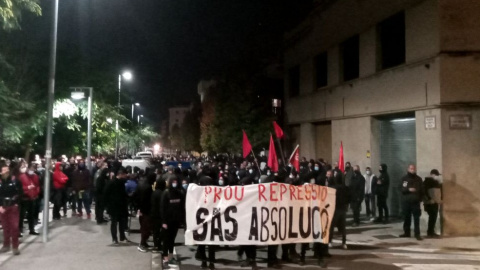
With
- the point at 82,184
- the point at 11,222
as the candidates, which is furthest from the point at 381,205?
the point at 11,222

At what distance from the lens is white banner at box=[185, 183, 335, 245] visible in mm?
9789

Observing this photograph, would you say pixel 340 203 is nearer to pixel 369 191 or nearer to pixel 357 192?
pixel 357 192

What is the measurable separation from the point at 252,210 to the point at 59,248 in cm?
504

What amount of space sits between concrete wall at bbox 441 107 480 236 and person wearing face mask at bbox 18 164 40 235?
1136 centimetres

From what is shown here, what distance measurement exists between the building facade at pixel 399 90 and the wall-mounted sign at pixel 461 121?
0.09ft

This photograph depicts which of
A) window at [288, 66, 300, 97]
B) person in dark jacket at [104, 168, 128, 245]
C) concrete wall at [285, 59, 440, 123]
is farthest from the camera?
window at [288, 66, 300, 97]

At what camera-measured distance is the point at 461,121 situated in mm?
14625

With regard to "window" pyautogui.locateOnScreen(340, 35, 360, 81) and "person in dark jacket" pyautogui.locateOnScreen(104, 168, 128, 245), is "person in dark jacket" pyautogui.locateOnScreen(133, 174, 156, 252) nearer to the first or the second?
"person in dark jacket" pyautogui.locateOnScreen(104, 168, 128, 245)

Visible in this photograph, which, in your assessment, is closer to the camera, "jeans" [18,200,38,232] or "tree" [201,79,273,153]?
"jeans" [18,200,38,232]

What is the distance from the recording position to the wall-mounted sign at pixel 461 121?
14633 millimetres

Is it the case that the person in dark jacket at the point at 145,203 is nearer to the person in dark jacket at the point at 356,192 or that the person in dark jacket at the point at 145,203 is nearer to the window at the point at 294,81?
the person in dark jacket at the point at 356,192

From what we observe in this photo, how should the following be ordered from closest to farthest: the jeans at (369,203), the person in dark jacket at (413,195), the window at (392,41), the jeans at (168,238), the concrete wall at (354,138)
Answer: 1. the jeans at (168,238)
2. the person in dark jacket at (413,195)
3. the window at (392,41)
4. the jeans at (369,203)
5. the concrete wall at (354,138)

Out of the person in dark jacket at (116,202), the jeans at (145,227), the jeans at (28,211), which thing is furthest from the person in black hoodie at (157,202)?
the jeans at (28,211)

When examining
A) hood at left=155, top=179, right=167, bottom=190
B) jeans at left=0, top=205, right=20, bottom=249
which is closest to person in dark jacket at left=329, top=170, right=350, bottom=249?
hood at left=155, top=179, right=167, bottom=190
